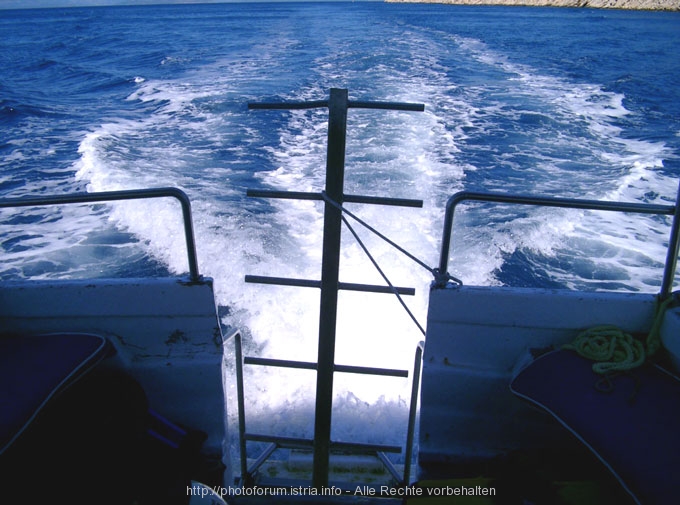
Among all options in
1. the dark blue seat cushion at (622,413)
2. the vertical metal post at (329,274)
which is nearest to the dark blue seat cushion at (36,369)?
the vertical metal post at (329,274)

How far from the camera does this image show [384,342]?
451 centimetres

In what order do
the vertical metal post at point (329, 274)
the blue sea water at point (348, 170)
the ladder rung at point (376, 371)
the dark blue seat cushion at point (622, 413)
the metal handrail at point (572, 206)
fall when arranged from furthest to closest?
the blue sea water at point (348, 170) < the ladder rung at point (376, 371) < the metal handrail at point (572, 206) < the vertical metal post at point (329, 274) < the dark blue seat cushion at point (622, 413)

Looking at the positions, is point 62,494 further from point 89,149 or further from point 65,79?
point 65,79

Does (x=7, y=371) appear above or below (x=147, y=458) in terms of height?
above

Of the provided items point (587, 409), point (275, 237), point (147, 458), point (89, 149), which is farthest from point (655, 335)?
point (89, 149)

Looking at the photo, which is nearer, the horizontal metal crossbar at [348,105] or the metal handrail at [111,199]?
the horizontal metal crossbar at [348,105]

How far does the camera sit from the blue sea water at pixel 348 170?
17.5 feet

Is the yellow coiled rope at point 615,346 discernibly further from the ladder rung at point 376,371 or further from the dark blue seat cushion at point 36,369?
the dark blue seat cushion at point 36,369

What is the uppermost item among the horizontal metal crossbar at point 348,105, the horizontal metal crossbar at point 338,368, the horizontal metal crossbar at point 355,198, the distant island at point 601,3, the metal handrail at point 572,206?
the distant island at point 601,3

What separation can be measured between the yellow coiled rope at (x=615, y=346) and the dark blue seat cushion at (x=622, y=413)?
0.11ft

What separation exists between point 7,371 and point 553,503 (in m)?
2.06

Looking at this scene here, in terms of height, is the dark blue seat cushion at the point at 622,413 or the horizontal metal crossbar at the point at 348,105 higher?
the horizontal metal crossbar at the point at 348,105

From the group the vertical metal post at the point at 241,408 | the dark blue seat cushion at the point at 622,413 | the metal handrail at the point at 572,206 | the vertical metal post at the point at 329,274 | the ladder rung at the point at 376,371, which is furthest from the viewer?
the vertical metal post at the point at 241,408

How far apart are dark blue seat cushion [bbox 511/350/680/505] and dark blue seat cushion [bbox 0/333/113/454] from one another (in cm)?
171
